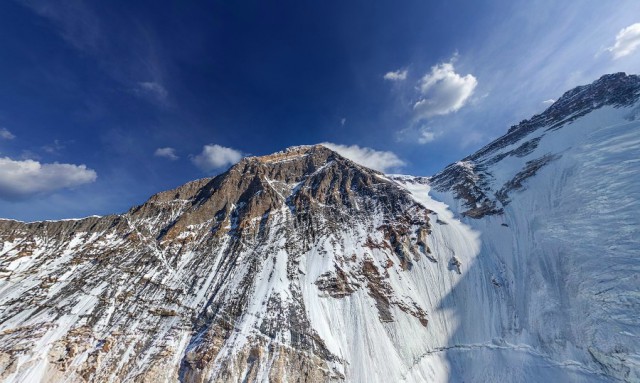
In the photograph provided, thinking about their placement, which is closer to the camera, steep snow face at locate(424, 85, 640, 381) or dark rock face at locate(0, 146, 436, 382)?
steep snow face at locate(424, 85, 640, 381)

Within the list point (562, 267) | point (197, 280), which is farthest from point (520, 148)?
point (197, 280)

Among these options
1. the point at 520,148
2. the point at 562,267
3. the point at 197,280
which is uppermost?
the point at 520,148

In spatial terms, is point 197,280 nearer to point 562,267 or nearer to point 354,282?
point 354,282

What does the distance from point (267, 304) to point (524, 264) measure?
2235 inches

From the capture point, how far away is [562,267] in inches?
2203

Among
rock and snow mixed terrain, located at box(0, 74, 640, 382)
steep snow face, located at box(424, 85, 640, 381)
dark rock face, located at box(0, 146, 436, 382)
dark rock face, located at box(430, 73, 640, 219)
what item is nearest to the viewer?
steep snow face, located at box(424, 85, 640, 381)

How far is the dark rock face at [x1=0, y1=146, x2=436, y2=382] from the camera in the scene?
50.2m

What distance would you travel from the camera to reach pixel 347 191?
105188mm

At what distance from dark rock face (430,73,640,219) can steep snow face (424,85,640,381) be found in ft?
2.96

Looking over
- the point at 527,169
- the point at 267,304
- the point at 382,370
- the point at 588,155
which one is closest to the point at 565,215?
the point at 588,155

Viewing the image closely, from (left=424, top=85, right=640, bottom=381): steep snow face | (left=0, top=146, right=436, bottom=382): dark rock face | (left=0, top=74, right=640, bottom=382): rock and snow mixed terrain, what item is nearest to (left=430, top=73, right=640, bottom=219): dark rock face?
(left=424, top=85, right=640, bottom=381): steep snow face

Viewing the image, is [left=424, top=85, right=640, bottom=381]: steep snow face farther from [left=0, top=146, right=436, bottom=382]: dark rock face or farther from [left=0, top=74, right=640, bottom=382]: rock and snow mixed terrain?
[left=0, top=146, right=436, bottom=382]: dark rock face

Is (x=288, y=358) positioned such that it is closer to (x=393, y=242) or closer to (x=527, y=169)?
(x=393, y=242)

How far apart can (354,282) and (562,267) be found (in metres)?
40.9
